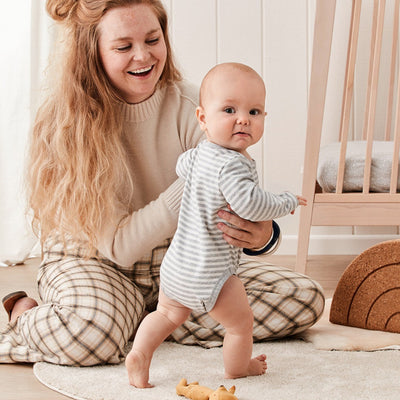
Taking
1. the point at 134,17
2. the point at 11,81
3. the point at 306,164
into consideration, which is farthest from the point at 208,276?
the point at 11,81

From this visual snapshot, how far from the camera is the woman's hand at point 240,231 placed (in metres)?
0.98

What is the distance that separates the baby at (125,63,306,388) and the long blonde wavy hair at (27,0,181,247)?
0.25 m

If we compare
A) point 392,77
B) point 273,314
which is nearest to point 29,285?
point 273,314

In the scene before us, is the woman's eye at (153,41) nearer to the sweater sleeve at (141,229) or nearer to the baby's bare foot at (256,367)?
the sweater sleeve at (141,229)

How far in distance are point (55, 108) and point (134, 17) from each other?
0.81ft

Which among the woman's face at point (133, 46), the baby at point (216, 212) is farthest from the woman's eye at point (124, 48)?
the baby at point (216, 212)

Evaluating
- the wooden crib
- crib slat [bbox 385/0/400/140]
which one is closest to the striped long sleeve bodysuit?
the wooden crib

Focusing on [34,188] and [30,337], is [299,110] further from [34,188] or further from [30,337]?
[30,337]

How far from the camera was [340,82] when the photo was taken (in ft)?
7.88

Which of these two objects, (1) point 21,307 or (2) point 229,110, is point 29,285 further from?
(2) point 229,110

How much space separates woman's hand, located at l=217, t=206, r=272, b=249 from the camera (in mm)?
976

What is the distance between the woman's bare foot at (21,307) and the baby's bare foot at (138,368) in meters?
0.43

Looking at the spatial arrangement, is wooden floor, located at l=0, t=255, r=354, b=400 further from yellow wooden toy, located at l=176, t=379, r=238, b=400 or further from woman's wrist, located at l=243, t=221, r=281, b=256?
woman's wrist, located at l=243, t=221, r=281, b=256

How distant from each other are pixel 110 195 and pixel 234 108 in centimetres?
37
